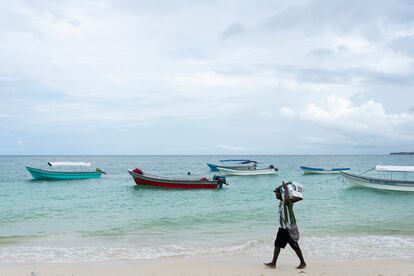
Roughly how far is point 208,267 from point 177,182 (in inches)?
1024

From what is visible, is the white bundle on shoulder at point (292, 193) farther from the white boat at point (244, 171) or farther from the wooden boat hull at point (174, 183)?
the white boat at point (244, 171)

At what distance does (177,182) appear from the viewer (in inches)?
1412

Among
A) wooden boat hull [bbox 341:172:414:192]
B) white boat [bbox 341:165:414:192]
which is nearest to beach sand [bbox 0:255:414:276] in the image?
white boat [bbox 341:165:414:192]

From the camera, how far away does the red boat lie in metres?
35.7

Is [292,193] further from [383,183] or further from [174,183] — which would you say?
[383,183]

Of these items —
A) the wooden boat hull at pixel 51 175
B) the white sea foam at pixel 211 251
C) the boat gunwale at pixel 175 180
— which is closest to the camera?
the white sea foam at pixel 211 251

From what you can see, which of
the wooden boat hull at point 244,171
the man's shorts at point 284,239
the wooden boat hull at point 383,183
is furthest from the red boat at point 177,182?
the man's shorts at point 284,239

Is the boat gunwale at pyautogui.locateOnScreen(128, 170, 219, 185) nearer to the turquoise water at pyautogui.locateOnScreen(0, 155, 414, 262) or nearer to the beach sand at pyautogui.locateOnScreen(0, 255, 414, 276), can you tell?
the turquoise water at pyautogui.locateOnScreen(0, 155, 414, 262)

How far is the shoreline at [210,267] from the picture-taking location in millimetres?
9453

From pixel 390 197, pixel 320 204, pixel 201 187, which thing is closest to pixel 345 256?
pixel 320 204

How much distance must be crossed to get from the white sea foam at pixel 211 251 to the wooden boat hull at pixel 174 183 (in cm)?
2225

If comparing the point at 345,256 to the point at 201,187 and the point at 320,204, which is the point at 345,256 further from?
the point at 201,187

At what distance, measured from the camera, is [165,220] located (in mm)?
18891

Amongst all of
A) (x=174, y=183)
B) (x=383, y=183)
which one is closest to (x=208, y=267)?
(x=174, y=183)
